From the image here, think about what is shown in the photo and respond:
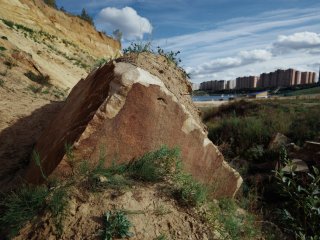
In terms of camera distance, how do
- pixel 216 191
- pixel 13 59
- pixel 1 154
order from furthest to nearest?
pixel 13 59 < pixel 1 154 < pixel 216 191

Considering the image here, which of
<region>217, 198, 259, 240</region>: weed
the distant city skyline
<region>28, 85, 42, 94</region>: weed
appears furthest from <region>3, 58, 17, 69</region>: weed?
the distant city skyline

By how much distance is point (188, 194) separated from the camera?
2.90 m

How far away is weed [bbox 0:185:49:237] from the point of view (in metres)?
2.63

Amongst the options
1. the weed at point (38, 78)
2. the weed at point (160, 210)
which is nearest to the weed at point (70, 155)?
the weed at point (160, 210)

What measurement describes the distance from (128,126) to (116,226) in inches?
40.0

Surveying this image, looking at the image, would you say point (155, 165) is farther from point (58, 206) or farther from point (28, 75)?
point (28, 75)

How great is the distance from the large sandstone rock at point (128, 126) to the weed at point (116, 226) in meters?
0.66

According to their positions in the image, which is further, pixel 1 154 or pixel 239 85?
pixel 239 85

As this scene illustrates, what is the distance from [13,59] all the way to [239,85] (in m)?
82.7

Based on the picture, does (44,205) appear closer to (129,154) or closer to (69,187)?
(69,187)

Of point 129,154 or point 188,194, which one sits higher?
point 129,154

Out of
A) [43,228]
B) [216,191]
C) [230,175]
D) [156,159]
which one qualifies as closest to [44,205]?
[43,228]

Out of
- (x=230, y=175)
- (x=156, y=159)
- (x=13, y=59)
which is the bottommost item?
(x=230, y=175)

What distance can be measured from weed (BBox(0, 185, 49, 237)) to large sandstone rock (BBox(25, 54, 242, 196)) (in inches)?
11.3
